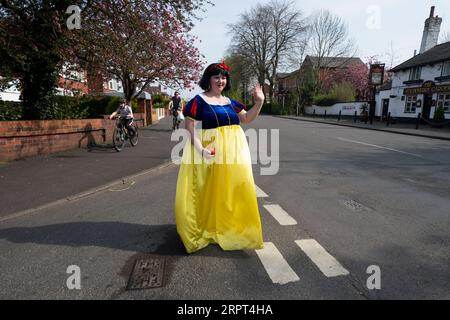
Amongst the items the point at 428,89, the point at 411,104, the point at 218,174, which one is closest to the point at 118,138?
the point at 218,174

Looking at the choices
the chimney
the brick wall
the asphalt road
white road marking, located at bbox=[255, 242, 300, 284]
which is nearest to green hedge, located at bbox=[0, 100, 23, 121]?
the brick wall

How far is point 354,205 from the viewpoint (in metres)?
4.62

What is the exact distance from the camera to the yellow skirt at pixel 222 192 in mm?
2988

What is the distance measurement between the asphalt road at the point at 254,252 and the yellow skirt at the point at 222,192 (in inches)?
7.6

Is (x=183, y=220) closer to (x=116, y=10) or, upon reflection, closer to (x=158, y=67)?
(x=116, y=10)

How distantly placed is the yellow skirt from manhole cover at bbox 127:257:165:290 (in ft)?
1.18

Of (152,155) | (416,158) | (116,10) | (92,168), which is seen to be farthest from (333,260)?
(116,10)

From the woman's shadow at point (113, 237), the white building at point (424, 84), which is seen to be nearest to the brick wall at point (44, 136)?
the woman's shadow at point (113, 237)

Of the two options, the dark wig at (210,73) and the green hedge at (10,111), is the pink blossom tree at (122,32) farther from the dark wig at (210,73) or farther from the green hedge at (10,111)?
the dark wig at (210,73)

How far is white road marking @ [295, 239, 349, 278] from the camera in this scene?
2678 millimetres

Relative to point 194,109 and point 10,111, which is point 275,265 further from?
point 10,111

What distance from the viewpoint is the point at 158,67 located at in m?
14.8
